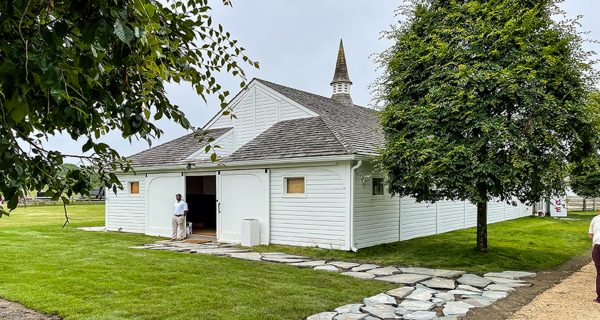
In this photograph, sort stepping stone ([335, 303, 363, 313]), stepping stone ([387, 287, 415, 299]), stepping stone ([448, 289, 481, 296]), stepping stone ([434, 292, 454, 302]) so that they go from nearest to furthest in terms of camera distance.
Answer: stepping stone ([335, 303, 363, 313]), stepping stone ([434, 292, 454, 302]), stepping stone ([387, 287, 415, 299]), stepping stone ([448, 289, 481, 296])

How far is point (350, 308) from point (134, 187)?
12584 millimetres

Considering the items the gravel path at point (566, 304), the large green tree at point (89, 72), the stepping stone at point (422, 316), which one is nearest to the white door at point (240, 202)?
the stepping stone at point (422, 316)

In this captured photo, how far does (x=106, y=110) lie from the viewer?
252 cm

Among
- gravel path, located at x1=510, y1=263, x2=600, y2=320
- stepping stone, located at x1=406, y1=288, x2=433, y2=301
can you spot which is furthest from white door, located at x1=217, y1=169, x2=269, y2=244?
gravel path, located at x1=510, y1=263, x2=600, y2=320

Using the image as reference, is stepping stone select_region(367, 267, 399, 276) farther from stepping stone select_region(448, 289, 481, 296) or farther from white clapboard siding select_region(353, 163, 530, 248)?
white clapboard siding select_region(353, 163, 530, 248)

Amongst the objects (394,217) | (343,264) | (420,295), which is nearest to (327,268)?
(343,264)

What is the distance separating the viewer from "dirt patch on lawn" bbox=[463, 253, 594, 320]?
604 cm

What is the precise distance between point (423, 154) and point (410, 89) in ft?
5.77

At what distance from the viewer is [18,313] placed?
583 centimetres

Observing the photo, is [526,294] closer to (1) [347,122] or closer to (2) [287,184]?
(2) [287,184]

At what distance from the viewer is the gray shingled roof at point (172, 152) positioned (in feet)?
50.1

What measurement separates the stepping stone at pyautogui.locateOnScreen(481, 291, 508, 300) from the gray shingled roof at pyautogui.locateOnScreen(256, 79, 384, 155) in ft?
15.0

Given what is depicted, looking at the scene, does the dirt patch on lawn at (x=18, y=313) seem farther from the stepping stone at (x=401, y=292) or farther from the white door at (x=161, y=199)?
the white door at (x=161, y=199)

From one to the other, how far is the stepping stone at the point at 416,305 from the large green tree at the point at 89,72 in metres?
4.56
